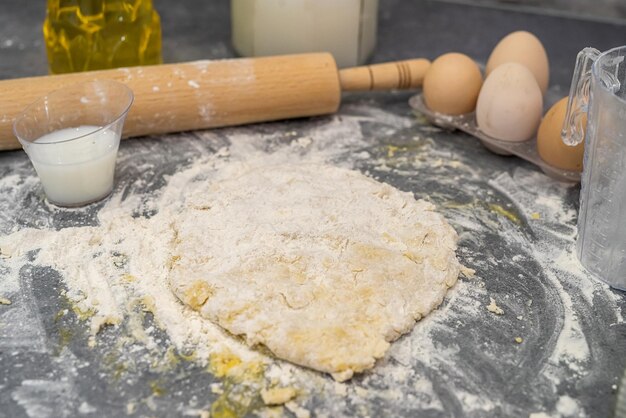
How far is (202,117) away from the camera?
4.93 feet

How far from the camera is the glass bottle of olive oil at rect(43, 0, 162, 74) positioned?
1.53m

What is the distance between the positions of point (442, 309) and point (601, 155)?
0.34 meters

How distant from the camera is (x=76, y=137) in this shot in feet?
4.07

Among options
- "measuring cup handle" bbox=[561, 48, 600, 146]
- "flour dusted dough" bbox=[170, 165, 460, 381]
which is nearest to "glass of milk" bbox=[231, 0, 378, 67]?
"flour dusted dough" bbox=[170, 165, 460, 381]

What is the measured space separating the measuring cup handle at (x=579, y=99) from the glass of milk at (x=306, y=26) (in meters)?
0.65

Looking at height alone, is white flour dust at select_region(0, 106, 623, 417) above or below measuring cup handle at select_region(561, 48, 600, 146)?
below

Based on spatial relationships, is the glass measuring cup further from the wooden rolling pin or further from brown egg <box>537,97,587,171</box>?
the wooden rolling pin

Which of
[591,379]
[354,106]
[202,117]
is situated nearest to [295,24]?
[354,106]

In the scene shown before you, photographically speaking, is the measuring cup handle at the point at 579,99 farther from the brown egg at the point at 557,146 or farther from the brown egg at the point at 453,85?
the brown egg at the point at 453,85

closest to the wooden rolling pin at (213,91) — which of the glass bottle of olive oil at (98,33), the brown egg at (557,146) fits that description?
the glass bottle of olive oil at (98,33)

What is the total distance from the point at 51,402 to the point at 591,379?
72 centimetres

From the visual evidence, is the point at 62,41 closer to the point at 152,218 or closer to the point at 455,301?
the point at 152,218

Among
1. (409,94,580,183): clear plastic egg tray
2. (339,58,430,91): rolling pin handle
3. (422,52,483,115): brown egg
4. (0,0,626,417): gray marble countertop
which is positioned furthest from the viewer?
(339,58,430,91): rolling pin handle

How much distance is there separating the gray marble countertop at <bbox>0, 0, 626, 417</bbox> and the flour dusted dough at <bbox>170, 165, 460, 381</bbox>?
50 mm
